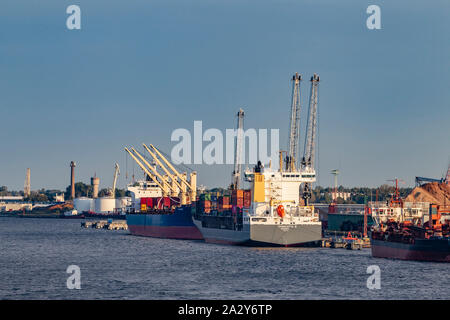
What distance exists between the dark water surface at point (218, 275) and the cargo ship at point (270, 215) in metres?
2.68

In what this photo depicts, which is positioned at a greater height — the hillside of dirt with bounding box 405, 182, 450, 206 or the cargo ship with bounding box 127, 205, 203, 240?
the hillside of dirt with bounding box 405, 182, 450, 206

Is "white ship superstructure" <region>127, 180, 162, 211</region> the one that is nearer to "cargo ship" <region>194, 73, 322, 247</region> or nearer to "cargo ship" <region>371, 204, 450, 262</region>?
"cargo ship" <region>194, 73, 322, 247</region>

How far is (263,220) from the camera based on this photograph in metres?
97.7

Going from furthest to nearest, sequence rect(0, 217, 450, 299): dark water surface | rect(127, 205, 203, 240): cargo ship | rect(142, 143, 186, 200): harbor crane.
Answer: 1. rect(142, 143, 186, 200): harbor crane
2. rect(127, 205, 203, 240): cargo ship
3. rect(0, 217, 450, 299): dark water surface

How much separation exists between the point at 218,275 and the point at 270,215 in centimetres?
3407

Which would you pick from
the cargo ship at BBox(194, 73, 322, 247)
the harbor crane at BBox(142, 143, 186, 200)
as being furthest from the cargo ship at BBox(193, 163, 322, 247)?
the harbor crane at BBox(142, 143, 186, 200)

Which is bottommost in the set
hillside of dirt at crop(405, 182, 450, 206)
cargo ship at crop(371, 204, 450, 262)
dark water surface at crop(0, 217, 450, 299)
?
dark water surface at crop(0, 217, 450, 299)

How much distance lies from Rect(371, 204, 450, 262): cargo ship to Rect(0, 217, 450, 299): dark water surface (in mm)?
1543

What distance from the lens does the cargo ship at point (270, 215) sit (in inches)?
3794

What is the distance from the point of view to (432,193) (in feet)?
565

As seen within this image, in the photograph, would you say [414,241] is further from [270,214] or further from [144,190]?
[144,190]

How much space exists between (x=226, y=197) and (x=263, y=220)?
65.0 ft

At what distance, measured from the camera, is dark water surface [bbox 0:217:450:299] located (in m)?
53.7

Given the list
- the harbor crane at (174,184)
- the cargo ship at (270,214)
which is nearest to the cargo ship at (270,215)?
the cargo ship at (270,214)
